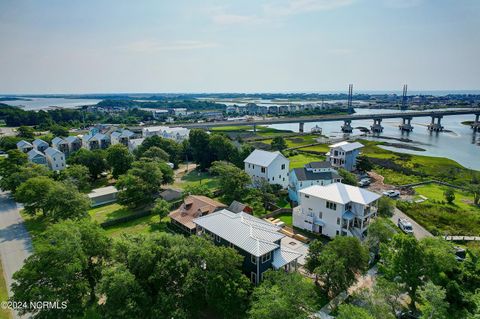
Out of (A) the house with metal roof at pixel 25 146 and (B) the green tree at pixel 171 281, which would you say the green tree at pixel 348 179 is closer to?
(B) the green tree at pixel 171 281

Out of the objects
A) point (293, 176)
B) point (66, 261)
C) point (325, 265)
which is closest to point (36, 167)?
point (66, 261)

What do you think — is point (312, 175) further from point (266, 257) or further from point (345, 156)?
point (266, 257)

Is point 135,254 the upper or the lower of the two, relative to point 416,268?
upper

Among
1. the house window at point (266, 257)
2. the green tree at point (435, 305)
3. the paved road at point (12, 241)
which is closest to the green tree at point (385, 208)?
the green tree at point (435, 305)

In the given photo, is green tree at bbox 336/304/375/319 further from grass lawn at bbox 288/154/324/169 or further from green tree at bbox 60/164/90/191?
grass lawn at bbox 288/154/324/169

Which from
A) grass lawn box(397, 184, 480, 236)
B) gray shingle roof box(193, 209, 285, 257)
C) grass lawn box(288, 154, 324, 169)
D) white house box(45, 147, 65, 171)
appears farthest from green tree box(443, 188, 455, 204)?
white house box(45, 147, 65, 171)

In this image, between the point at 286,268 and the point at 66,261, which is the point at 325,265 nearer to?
the point at 286,268

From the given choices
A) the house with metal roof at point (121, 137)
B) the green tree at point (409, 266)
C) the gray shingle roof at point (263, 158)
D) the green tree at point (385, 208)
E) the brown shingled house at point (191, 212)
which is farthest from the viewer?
the house with metal roof at point (121, 137)
